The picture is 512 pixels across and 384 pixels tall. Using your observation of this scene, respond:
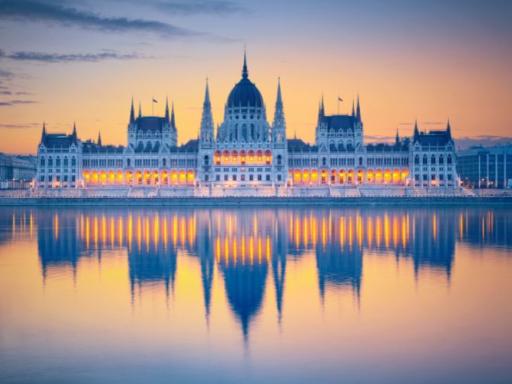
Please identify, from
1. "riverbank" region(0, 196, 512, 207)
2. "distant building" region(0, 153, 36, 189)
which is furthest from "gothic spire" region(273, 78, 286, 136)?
"distant building" region(0, 153, 36, 189)

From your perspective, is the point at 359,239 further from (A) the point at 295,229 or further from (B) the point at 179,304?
(B) the point at 179,304

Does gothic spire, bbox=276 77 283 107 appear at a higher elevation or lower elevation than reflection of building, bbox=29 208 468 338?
higher

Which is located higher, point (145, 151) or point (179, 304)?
point (145, 151)

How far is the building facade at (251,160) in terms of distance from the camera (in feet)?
417

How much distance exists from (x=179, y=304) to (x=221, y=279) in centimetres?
583

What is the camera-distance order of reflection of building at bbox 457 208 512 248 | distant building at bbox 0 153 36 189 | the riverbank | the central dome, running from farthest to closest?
distant building at bbox 0 153 36 189, the central dome, the riverbank, reflection of building at bbox 457 208 512 248

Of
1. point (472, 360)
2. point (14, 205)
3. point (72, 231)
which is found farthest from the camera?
point (14, 205)

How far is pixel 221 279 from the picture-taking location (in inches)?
1225

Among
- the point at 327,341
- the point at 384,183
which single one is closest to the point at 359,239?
the point at 327,341

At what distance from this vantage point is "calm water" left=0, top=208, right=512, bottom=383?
58.4 ft

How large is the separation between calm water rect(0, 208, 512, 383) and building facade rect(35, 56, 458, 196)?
3146 inches

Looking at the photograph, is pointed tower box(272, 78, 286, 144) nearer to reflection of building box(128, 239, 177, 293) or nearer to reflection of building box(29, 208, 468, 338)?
reflection of building box(29, 208, 468, 338)

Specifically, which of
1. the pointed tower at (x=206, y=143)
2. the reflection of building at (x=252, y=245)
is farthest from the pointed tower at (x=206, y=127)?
the reflection of building at (x=252, y=245)

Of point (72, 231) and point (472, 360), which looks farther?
point (72, 231)
